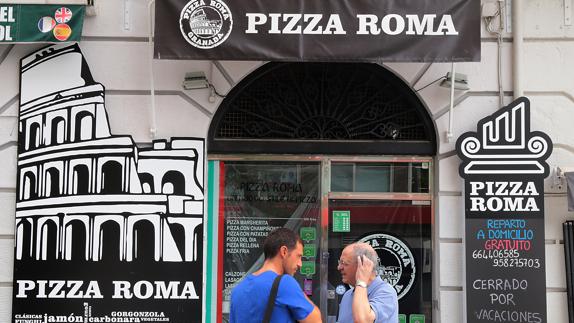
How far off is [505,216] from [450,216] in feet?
1.86

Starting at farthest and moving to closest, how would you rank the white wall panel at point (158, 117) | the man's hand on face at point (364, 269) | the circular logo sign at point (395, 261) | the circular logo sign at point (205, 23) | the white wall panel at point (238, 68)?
the circular logo sign at point (395, 261), the white wall panel at point (238, 68), the white wall panel at point (158, 117), the circular logo sign at point (205, 23), the man's hand on face at point (364, 269)

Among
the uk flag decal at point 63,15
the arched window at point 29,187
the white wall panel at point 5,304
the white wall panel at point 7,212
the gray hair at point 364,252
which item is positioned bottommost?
the white wall panel at point 5,304

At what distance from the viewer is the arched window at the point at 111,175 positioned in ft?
25.4

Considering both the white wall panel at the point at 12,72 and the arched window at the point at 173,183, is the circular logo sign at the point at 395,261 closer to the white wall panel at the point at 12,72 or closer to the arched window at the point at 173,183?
the arched window at the point at 173,183

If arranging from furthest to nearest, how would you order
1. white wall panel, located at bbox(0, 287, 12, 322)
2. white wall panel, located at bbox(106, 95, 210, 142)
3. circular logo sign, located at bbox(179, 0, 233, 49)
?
white wall panel, located at bbox(106, 95, 210, 142) → white wall panel, located at bbox(0, 287, 12, 322) → circular logo sign, located at bbox(179, 0, 233, 49)

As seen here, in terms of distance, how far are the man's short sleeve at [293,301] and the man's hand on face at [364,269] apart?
0.52 m

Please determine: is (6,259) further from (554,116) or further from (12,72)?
(554,116)

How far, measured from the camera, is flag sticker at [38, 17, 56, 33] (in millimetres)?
7652

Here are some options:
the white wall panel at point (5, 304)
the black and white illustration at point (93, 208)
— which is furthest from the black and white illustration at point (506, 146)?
the white wall panel at point (5, 304)

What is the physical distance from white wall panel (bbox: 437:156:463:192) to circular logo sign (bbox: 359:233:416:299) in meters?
0.79

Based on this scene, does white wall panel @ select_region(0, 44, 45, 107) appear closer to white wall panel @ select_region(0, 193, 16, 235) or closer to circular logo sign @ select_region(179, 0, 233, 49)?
white wall panel @ select_region(0, 193, 16, 235)

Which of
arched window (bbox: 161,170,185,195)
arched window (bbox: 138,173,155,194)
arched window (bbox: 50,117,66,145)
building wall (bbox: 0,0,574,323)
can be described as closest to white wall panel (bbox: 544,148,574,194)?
building wall (bbox: 0,0,574,323)

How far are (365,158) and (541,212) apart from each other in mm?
1947

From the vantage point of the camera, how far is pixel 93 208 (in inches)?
305
